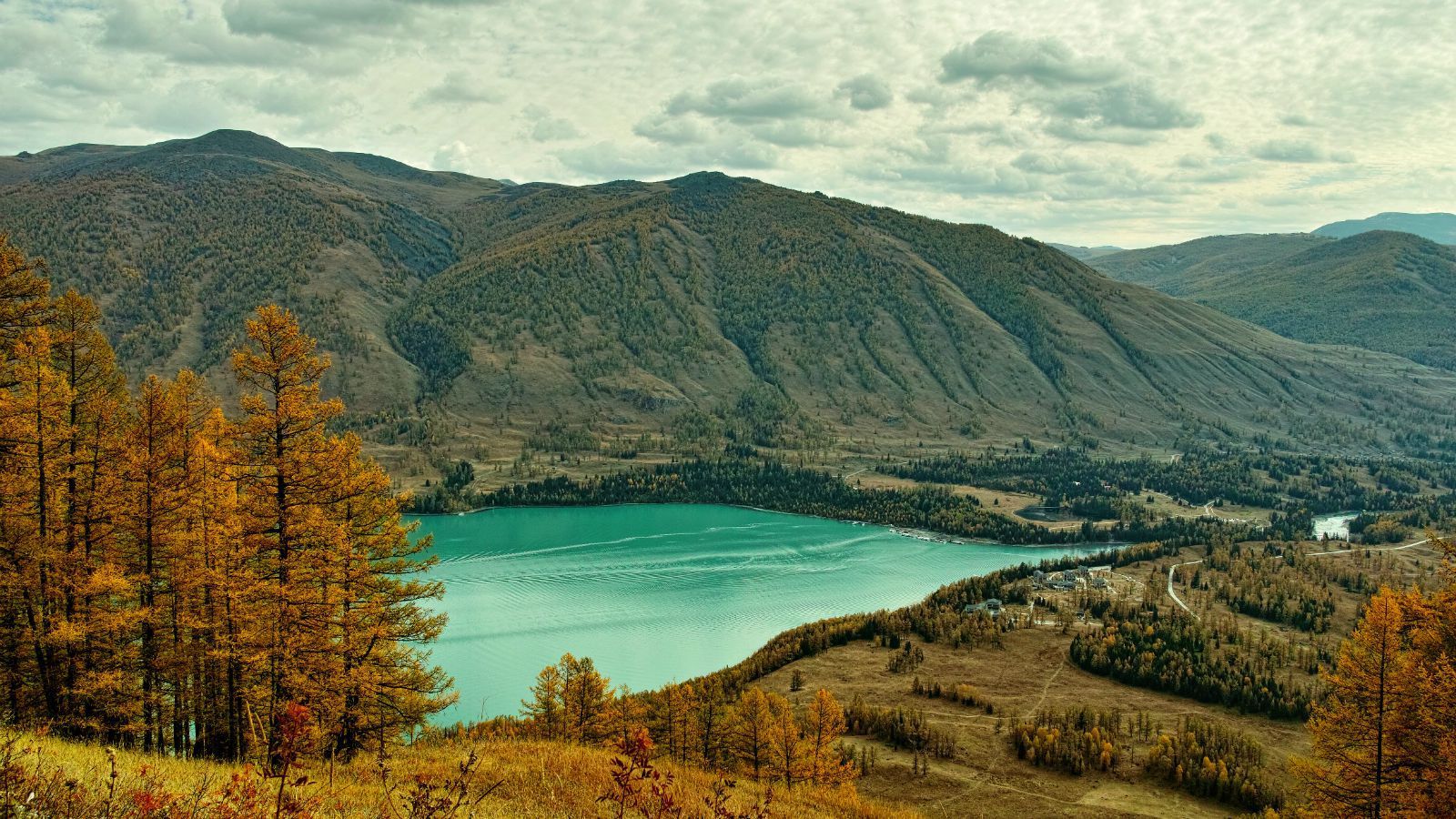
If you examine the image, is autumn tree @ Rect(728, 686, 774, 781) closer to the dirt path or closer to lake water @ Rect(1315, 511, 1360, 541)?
the dirt path

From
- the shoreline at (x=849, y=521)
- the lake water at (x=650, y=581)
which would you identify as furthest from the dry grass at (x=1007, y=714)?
the shoreline at (x=849, y=521)

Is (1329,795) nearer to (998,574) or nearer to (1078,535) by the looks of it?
(998,574)

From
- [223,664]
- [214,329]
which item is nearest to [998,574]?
[223,664]

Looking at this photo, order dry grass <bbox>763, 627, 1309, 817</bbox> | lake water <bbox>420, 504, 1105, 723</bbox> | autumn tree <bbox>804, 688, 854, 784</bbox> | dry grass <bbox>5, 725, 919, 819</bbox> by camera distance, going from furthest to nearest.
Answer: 1. lake water <bbox>420, 504, 1105, 723</bbox>
2. dry grass <bbox>763, 627, 1309, 817</bbox>
3. autumn tree <bbox>804, 688, 854, 784</bbox>
4. dry grass <bbox>5, 725, 919, 819</bbox>

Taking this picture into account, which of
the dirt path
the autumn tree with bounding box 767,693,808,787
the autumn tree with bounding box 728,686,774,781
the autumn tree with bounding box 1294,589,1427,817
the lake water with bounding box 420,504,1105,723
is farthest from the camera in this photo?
the dirt path

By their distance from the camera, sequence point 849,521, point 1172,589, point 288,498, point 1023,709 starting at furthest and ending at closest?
point 849,521 → point 1172,589 → point 1023,709 → point 288,498

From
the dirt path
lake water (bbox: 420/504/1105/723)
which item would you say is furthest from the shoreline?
the dirt path

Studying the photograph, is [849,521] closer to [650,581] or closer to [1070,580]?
[650,581]

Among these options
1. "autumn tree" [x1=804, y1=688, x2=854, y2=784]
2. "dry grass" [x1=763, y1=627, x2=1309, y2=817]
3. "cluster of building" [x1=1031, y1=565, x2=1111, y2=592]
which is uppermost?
"autumn tree" [x1=804, y1=688, x2=854, y2=784]

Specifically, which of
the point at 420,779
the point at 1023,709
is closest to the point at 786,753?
the point at 1023,709

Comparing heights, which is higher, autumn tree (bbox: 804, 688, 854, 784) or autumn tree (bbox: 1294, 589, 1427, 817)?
autumn tree (bbox: 1294, 589, 1427, 817)
